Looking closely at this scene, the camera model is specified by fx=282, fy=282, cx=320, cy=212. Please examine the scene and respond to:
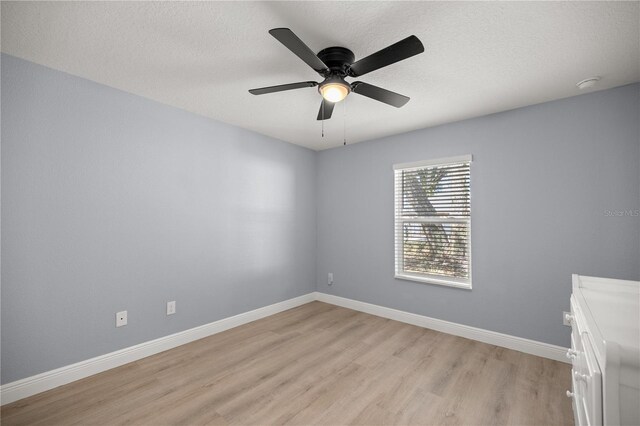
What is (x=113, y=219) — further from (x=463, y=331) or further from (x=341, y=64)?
(x=463, y=331)

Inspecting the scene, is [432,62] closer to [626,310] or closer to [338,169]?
[626,310]

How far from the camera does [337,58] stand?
6.00 ft

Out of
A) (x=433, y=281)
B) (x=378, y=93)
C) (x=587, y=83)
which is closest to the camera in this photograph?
(x=378, y=93)

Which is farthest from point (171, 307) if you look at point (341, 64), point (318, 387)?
point (341, 64)

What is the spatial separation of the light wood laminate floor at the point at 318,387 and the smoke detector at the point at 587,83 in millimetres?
2358

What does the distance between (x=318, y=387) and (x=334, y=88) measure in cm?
215

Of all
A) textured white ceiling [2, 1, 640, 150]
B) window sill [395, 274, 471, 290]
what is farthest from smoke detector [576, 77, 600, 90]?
window sill [395, 274, 471, 290]

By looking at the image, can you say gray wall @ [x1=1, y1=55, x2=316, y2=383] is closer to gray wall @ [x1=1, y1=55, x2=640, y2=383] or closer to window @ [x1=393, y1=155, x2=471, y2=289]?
gray wall @ [x1=1, y1=55, x2=640, y2=383]

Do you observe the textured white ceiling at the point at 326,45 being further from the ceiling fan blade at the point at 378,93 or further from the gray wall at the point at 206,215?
the gray wall at the point at 206,215

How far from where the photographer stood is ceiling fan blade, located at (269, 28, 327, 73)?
53.1 inches

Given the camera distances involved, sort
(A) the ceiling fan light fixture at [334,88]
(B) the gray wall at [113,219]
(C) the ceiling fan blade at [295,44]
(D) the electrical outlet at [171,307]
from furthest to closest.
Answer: (D) the electrical outlet at [171,307] → (B) the gray wall at [113,219] → (A) the ceiling fan light fixture at [334,88] → (C) the ceiling fan blade at [295,44]

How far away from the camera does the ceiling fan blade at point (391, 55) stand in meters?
1.42

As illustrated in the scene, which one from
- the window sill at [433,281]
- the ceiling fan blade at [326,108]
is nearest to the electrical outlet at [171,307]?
the ceiling fan blade at [326,108]

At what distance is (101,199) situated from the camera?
2371 mm
